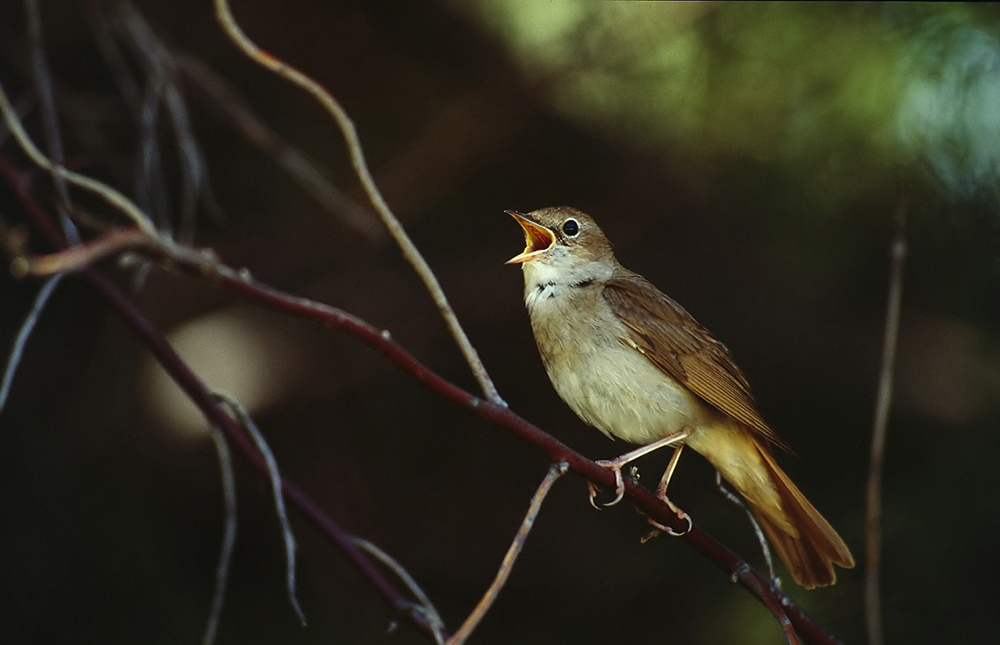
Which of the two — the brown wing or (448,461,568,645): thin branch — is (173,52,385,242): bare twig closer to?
the brown wing

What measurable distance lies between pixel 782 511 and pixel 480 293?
80.5 inches

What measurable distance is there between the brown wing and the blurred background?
0.85 metres

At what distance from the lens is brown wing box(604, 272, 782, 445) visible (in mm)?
2434

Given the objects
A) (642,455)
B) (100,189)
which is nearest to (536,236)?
(642,455)

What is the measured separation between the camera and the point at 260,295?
4.96 feet

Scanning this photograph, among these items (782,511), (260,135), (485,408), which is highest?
(260,135)

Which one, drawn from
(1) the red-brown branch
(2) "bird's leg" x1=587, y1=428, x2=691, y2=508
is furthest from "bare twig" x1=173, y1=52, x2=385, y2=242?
(2) "bird's leg" x1=587, y1=428, x2=691, y2=508

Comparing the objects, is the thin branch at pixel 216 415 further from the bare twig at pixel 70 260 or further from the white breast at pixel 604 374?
the bare twig at pixel 70 260

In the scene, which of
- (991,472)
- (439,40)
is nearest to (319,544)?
(439,40)

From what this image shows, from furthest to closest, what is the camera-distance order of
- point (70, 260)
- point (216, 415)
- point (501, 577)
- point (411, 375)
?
point (216, 415), point (411, 375), point (501, 577), point (70, 260)

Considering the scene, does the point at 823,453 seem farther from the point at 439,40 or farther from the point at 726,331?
the point at 439,40

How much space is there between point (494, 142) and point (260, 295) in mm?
2872

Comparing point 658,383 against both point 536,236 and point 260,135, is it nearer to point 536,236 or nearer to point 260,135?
point 536,236

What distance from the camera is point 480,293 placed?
14.3ft
